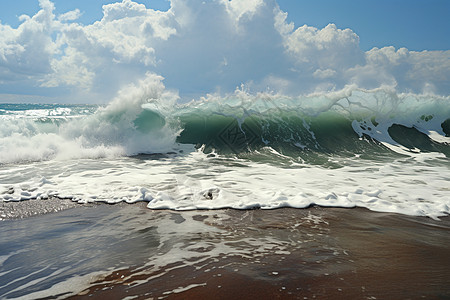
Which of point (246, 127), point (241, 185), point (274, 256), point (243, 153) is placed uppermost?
point (246, 127)

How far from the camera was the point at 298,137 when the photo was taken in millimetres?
11516

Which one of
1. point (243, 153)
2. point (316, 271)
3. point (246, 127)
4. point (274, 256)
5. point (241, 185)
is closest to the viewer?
point (316, 271)

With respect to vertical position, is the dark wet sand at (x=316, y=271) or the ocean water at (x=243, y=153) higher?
the ocean water at (x=243, y=153)

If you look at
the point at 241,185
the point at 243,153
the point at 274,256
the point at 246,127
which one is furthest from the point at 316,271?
the point at 246,127

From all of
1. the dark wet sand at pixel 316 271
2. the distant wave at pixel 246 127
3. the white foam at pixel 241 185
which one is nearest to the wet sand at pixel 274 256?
the dark wet sand at pixel 316 271

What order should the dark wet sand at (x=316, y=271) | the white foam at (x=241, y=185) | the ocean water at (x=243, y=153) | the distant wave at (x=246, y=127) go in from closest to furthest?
1. the dark wet sand at (x=316, y=271)
2. the white foam at (x=241, y=185)
3. the ocean water at (x=243, y=153)
4. the distant wave at (x=246, y=127)

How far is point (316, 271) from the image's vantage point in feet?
7.53

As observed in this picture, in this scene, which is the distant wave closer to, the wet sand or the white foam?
the white foam

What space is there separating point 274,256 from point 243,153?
7306 mm

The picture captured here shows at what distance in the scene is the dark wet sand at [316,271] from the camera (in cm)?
200

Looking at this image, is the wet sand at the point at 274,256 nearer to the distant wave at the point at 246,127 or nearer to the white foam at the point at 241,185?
the white foam at the point at 241,185

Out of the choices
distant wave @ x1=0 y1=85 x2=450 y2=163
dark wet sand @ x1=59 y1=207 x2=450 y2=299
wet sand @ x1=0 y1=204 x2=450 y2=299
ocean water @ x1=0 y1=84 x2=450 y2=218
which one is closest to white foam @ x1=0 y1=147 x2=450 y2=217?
ocean water @ x1=0 y1=84 x2=450 y2=218

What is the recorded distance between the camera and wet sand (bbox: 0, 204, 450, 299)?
204 centimetres

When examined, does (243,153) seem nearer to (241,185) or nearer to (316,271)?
(241,185)
